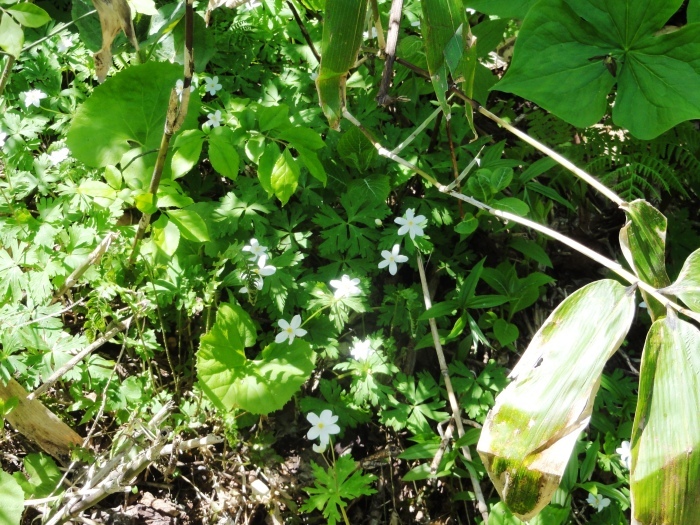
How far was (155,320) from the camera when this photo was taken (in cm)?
210

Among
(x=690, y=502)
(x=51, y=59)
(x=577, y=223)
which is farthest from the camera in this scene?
(x=577, y=223)

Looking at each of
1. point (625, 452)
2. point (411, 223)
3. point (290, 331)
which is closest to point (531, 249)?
point (411, 223)

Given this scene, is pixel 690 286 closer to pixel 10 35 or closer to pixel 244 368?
pixel 244 368

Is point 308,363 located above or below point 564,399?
below

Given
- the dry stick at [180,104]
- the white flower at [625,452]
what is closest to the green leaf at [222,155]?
the dry stick at [180,104]

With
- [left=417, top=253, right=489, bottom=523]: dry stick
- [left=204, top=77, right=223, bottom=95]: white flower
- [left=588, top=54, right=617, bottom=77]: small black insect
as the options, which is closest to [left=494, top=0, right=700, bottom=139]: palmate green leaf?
[left=588, top=54, right=617, bottom=77]: small black insect

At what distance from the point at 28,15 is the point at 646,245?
1574 millimetres

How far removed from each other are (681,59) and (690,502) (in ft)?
5.02

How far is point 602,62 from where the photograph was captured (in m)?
2.07

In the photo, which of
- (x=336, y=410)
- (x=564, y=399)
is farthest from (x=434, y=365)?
(x=564, y=399)

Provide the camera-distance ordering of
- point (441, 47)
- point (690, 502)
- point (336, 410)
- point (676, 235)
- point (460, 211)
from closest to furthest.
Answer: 1. point (690, 502)
2. point (441, 47)
3. point (336, 410)
4. point (460, 211)
5. point (676, 235)

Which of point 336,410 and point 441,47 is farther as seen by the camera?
point 336,410

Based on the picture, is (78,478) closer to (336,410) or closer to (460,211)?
(336,410)

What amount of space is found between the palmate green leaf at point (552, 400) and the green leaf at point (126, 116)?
1.37m
